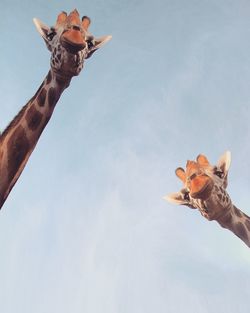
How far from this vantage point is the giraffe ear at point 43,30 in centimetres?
668

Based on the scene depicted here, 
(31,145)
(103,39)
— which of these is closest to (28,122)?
(31,145)

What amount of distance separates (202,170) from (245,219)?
66.5 inches

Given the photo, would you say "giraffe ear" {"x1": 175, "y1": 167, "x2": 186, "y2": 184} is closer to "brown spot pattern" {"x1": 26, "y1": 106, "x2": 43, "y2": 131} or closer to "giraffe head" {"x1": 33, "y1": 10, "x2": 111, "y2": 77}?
"giraffe head" {"x1": 33, "y1": 10, "x2": 111, "y2": 77}

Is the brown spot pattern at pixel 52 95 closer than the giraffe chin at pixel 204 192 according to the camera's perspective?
No

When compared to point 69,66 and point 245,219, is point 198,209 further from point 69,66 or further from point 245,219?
point 69,66

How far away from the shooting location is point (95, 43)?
690 centimetres

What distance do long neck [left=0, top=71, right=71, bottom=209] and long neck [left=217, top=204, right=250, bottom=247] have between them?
3.23 metres

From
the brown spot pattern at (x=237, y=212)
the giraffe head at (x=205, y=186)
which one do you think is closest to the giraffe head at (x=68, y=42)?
the giraffe head at (x=205, y=186)

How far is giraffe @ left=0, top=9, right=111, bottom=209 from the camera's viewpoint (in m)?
5.90

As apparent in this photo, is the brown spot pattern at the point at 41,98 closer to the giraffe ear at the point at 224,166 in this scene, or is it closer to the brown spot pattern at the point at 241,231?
the giraffe ear at the point at 224,166

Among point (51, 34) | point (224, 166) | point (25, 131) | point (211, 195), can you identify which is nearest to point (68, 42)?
point (51, 34)

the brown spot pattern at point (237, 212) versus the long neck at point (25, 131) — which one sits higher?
the brown spot pattern at point (237, 212)

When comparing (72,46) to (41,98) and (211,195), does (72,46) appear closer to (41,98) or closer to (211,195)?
(41,98)

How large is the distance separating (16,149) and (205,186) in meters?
2.76
